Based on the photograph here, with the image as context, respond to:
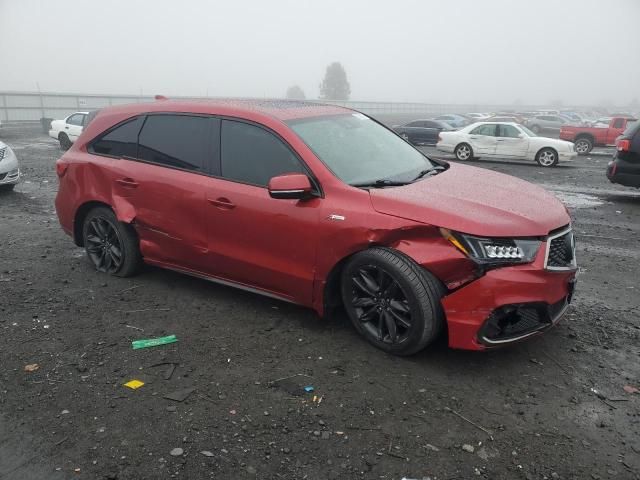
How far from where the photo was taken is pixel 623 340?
4.23 meters

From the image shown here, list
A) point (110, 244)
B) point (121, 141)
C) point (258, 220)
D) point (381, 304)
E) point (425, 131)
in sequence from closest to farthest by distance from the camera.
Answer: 1. point (381, 304)
2. point (258, 220)
3. point (121, 141)
4. point (110, 244)
5. point (425, 131)

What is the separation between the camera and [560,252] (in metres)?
3.82

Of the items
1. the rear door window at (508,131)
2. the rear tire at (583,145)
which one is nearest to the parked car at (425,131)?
the rear tire at (583,145)

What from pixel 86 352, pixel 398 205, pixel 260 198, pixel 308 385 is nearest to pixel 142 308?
pixel 86 352

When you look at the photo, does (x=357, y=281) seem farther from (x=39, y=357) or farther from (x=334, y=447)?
(x=39, y=357)

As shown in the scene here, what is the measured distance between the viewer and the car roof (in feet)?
15.0

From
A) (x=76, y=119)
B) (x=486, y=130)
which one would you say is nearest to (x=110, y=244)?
(x=486, y=130)

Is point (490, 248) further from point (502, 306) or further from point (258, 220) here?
point (258, 220)

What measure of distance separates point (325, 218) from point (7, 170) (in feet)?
28.6

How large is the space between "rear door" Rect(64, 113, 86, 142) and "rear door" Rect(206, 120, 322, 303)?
17.7m

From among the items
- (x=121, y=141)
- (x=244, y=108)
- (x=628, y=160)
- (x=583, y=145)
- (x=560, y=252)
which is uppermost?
(x=244, y=108)

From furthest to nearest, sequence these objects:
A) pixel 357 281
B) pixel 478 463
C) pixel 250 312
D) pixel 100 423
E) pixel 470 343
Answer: pixel 250 312, pixel 357 281, pixel 470 343, pixel 100 423, pixel 478 463

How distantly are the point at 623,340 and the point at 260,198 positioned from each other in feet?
9.84

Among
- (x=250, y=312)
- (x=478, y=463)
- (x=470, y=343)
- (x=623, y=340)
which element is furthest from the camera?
(x=250, y=312)
